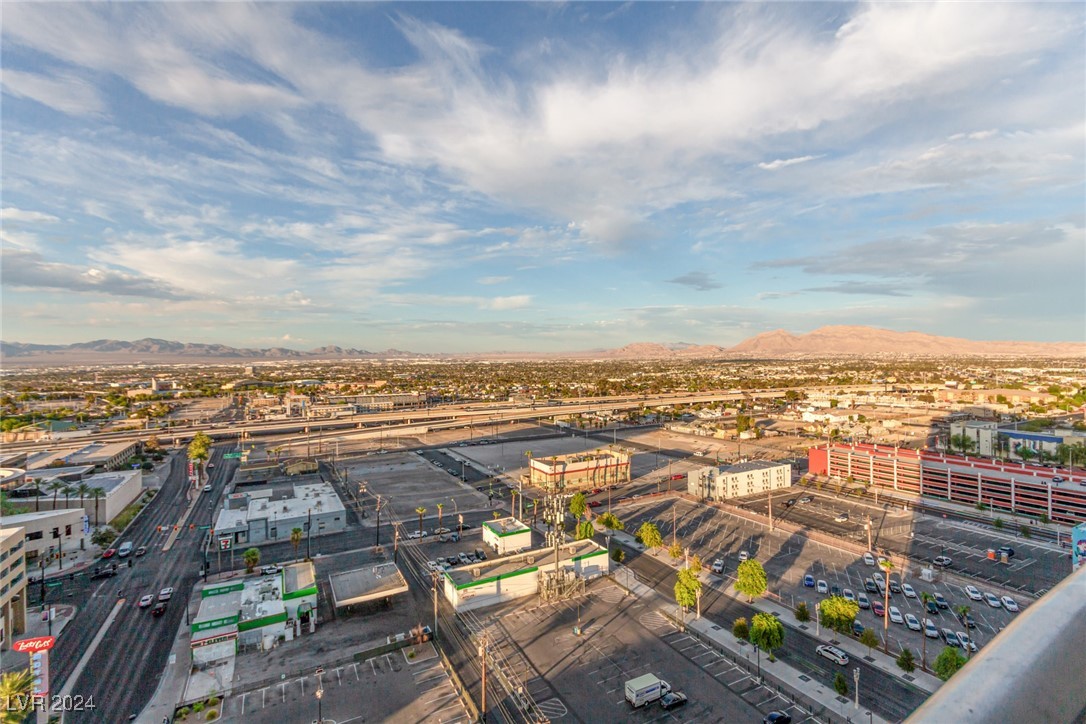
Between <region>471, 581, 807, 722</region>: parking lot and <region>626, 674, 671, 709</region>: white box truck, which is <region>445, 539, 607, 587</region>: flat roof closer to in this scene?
<region>471, 581, 807, 722</region>: parking lot

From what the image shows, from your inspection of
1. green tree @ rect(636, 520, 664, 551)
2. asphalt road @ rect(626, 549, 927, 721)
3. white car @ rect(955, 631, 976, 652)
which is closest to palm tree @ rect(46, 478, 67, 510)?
green tree @ rect(636, 520, 664, 551)

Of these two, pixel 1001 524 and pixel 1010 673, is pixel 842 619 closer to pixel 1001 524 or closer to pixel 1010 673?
pixel 1001 524

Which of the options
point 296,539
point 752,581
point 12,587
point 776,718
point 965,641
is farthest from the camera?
point 296,539

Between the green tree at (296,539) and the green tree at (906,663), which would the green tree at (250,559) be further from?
the green tree at (906,663)

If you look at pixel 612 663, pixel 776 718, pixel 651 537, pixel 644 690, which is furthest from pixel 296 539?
pixel 776 718

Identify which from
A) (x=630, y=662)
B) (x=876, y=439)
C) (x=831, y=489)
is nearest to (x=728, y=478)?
(x=831, y=489)

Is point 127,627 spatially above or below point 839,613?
below

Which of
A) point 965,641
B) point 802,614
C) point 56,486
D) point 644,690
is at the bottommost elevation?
point 965,641

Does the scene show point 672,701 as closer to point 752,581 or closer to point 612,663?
point 612,663
